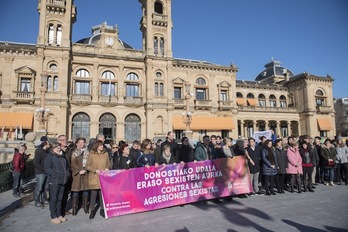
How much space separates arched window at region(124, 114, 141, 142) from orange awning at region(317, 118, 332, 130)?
3215cm

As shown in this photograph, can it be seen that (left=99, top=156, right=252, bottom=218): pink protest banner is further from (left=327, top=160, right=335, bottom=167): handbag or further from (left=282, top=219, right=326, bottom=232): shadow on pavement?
(left=327, top=160, right=335, bottom=167): handbag

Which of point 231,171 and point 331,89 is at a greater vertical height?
point 331,89

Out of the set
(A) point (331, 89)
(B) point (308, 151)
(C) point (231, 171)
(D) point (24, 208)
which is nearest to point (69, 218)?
(D) point (24, 208)

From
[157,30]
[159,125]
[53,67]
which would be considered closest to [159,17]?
[157,30]

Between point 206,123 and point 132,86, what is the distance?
1156cm

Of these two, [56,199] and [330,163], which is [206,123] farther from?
[56,199]

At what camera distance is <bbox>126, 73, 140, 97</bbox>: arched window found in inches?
1177

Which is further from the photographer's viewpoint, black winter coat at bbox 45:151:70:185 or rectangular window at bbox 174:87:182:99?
rectangular window at bbox 174:87:182:99

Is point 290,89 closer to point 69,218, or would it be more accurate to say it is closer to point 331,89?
point 331,89

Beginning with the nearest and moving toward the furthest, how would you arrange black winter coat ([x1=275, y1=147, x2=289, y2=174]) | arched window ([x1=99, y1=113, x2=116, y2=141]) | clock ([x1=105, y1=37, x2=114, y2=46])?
black winter coat ([x1=275, y1=147, x2=289, y2=174]) → arched window ([x1=99, y1=113, x2=116, y2=141]) → clock ([x1=105, y1=37, x2=114, y2=46])

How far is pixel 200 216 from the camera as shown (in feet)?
20.1

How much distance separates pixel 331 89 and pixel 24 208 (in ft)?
165

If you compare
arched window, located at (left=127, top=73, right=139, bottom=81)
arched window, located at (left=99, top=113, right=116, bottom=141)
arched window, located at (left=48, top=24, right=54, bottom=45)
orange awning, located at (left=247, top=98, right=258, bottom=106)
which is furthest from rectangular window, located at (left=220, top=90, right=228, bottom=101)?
arched window, located at (left=48, top=24, right=54, bottom=45)

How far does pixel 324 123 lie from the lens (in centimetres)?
3984
